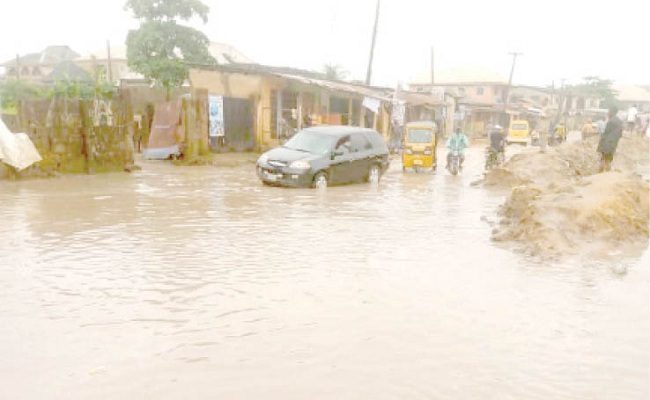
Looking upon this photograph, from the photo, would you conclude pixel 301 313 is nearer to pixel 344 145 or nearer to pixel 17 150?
pixel 344 145

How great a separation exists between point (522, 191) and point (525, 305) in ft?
17.5

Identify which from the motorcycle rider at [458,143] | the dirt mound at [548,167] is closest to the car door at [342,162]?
the dirt mound at [548,167]

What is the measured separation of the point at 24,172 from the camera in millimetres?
14828

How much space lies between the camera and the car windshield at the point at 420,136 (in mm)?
20484

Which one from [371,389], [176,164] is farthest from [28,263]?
[176,164]

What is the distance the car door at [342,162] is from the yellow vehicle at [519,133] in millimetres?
30008

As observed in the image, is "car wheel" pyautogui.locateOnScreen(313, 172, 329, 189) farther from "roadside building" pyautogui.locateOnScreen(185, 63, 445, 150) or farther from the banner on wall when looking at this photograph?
the banner on wall

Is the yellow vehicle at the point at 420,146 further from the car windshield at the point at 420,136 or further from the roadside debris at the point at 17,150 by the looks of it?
the roadside debris at the point at 17,150

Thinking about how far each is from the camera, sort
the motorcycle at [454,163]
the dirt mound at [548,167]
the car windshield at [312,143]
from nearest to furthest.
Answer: the car windshield at [312,143]
the dirt mound at [548,167]
the motorcycle at [454,163]

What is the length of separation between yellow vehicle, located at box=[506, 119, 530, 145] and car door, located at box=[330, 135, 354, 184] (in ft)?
98.5

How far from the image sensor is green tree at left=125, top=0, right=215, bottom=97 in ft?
104

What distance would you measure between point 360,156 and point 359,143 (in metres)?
0.40

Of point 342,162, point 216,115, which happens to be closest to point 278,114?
point 216,115

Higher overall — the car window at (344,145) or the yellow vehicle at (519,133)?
the car window at (344,145)
